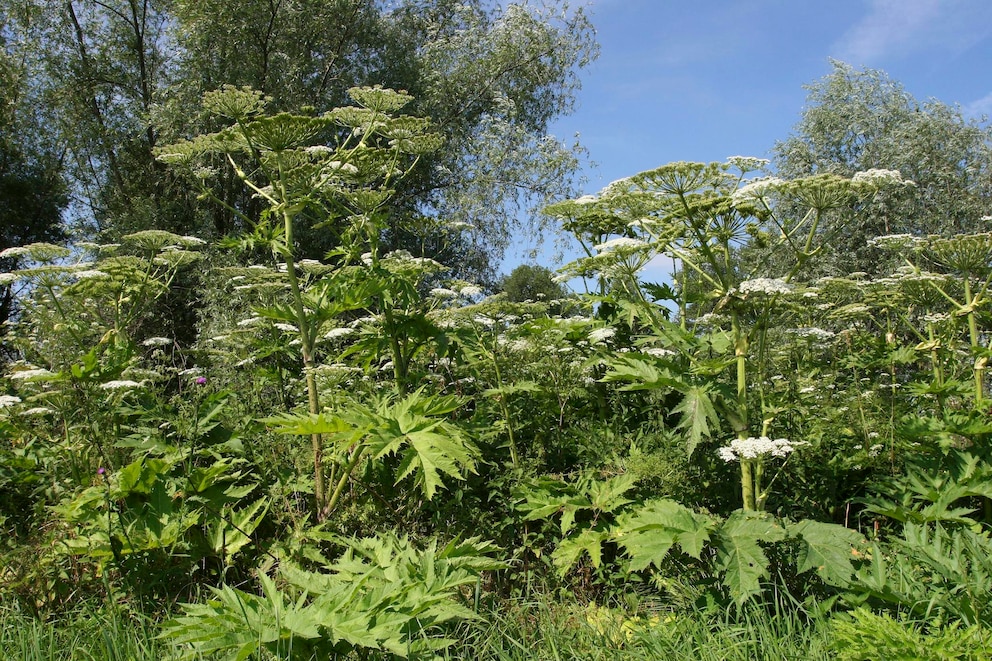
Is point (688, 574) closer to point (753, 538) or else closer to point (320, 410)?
point (753, 538)

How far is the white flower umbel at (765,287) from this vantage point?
309cm

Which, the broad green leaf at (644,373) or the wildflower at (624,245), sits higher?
the wildflower at (624,245)

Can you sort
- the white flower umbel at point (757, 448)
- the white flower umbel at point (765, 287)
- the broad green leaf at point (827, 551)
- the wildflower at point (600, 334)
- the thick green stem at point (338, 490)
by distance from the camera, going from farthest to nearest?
1. the wildflower at point (600, 334)
2. the thick green stem at point (338, 490)
3. the white flower umbel at point (765, 287)
4. the white flower umbel at point (757, 448)
5. the broad green leaf at point (827, 551)

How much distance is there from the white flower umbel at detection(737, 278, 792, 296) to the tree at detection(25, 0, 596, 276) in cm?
1023

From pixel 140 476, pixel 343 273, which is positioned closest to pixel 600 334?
pixel 343 273

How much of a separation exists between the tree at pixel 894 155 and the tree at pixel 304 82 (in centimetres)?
628

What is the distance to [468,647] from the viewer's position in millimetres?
2689

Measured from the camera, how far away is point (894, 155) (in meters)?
15.5

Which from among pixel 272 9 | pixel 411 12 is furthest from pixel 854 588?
pixel 411 12

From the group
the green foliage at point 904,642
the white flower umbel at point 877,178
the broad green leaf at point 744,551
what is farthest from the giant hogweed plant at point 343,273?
the white flower umbel at point 877,178

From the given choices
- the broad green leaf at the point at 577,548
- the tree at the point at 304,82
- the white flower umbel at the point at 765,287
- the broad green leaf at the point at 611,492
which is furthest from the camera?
the tree at the point at 304,82

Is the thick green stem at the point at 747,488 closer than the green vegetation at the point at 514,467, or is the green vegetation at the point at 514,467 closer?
the green vegetation at the point at 514,467

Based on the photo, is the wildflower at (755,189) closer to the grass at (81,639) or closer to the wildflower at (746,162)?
the wildflower at (746,162)

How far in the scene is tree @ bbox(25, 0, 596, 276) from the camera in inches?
502
